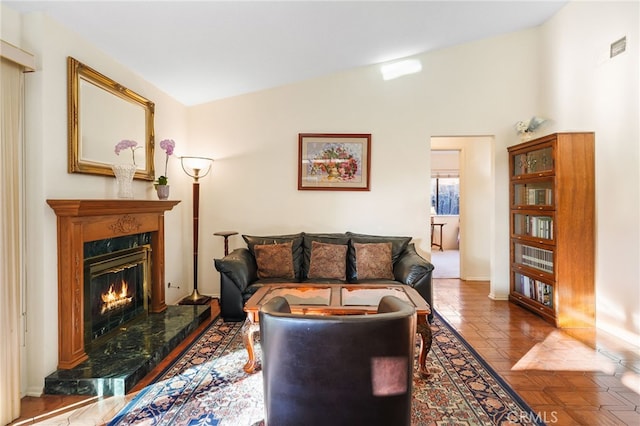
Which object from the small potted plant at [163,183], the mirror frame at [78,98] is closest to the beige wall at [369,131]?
the small potted plant at [163,183]

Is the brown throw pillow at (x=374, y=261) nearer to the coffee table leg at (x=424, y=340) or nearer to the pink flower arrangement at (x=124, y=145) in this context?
the coffee table leg at (x=424, y=340)

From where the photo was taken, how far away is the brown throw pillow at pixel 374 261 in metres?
3.88

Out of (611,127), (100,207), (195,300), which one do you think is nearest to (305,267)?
(195,300)

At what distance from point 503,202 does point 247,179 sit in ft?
10.9

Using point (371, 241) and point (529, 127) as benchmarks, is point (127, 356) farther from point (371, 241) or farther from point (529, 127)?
point (529, 127)

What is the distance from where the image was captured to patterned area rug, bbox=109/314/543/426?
201 cm

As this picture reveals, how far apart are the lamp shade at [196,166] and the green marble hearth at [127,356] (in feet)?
5.43

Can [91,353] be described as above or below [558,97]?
below

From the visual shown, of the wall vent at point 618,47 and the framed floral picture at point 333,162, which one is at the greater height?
the wall vent at point 618,47

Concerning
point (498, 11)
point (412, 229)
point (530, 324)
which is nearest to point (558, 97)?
point (498, 11)

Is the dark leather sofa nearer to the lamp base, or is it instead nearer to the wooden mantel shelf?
the lamp base

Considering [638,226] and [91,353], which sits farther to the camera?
[638,226]

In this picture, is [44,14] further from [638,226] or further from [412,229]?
[638,226]

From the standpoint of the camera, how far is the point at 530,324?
3.62 metres
